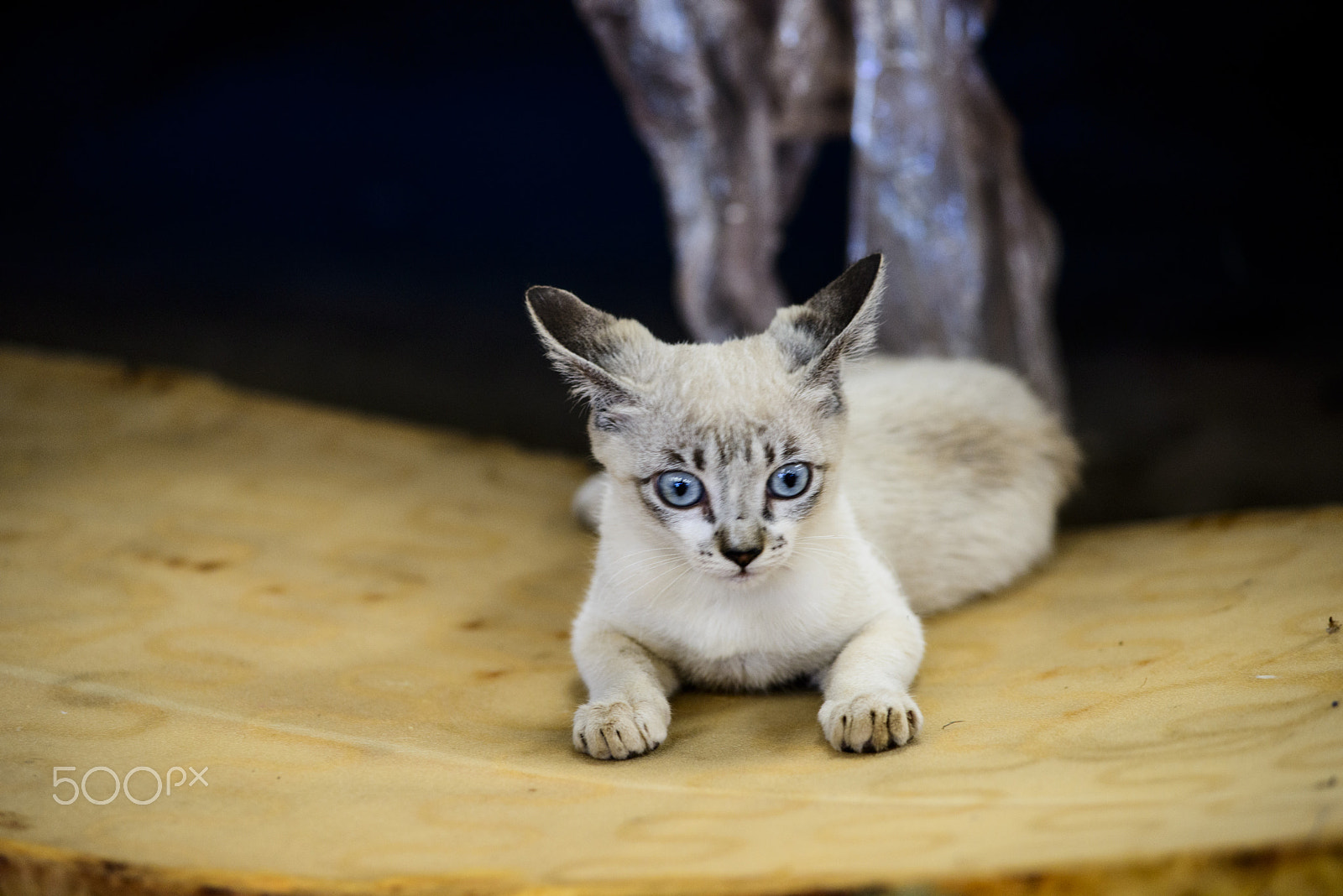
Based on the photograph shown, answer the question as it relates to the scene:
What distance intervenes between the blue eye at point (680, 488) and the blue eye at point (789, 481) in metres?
0.15

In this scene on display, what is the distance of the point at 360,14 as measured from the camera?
491 centimetres

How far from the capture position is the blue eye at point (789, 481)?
2.10 meters

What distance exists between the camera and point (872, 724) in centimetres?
197

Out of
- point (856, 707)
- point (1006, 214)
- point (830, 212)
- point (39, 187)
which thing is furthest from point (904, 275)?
point (39, 187)

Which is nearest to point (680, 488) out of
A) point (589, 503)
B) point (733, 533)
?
point (733, 533)

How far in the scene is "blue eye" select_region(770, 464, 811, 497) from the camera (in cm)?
210

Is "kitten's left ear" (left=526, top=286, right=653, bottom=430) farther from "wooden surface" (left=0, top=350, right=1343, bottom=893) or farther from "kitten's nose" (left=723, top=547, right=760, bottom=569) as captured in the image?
"wooden surface" (left=0, top=350, right=1343, bottom=893)

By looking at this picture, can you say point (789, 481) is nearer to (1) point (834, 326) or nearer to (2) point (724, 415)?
(2) point (724, 415)

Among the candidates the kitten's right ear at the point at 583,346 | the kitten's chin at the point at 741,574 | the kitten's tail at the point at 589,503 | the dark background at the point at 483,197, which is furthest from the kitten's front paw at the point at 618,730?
the dark background at the point at 483,197

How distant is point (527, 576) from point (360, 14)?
122 inches

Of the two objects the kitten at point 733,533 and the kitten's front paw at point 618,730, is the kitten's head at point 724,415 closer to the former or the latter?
the kitten at point 733,533

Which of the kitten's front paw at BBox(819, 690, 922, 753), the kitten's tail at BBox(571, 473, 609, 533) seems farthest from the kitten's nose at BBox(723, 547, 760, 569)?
the kitten's tail at BBox(571, 473, 609, 533)

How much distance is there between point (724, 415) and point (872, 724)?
656 mm

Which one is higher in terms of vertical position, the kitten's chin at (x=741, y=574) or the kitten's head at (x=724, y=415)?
the kitten's head at (x=724, y=415)
